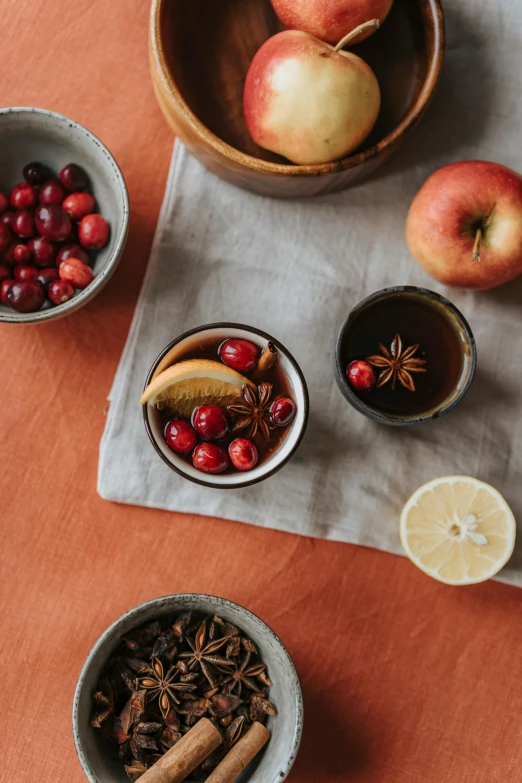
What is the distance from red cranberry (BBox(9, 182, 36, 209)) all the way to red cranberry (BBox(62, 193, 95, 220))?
5cm

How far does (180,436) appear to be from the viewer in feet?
3.46

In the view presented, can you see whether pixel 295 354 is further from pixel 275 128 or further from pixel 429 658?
pixel 429 658

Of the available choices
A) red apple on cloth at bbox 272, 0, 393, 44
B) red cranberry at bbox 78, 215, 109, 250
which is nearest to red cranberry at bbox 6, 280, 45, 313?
red cranberry at bbox 78, 215, 109, 250

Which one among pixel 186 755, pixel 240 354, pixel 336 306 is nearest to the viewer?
pixel 186 755

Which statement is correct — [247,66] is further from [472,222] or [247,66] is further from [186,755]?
[186,755]

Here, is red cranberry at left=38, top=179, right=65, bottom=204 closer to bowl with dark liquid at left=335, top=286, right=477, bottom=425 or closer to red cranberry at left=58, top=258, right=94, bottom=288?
red cranberry at left=58, top=258, right=94, bottom=288

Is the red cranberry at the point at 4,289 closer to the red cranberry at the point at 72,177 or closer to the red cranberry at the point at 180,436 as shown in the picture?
the red cranberry at the point at 72,177

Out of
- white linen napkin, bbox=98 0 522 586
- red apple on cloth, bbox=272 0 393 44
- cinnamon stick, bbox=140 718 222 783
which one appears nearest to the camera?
cinnamon stick, bbox=140 718 222 783

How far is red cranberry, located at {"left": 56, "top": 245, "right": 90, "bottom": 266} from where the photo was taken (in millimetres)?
1119

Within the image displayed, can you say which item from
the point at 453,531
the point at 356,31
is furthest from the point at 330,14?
the point at 453,531

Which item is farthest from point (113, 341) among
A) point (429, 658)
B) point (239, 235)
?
point (429, 658)

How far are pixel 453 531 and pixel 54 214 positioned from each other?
82cm

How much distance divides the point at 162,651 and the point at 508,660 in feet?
1.92

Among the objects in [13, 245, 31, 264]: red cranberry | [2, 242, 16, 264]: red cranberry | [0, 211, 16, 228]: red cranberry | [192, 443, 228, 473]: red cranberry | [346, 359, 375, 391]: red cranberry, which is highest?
[0, 211, 16, 228]: red cranberry
